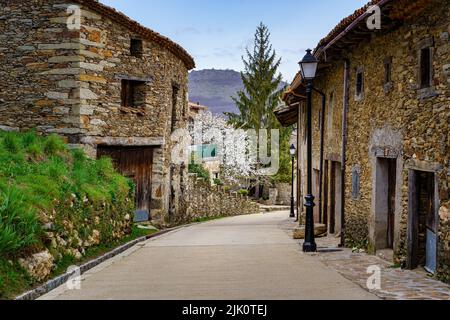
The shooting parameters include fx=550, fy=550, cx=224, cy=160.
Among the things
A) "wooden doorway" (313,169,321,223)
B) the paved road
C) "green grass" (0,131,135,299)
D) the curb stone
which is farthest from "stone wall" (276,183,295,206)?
the curb stone

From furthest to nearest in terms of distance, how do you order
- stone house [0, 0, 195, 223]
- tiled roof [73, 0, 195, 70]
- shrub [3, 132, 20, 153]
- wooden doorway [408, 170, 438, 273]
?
tiled roof [73, 0, 195, 70]
stone house [0, 0, 195, 223]
shrub [3, 132, 20, 153]
wooden doorway [408, 170, 438, 273]

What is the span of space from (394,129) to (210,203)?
20.2 m

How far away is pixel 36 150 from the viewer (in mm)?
11258

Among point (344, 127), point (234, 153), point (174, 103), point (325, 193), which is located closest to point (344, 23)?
point (344, 127)

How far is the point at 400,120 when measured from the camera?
9492 mm

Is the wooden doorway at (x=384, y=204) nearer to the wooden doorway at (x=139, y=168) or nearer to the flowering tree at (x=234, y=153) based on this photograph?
the wooden doorway at (x=139, y=168)

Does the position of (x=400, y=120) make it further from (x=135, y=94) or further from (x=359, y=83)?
(x=135, y=94)

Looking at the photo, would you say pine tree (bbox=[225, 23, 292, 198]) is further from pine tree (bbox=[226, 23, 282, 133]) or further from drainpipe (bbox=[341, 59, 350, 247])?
drainpipe (bbox=[341, 59, 350, 247])

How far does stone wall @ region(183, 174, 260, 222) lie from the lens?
25.7 meters

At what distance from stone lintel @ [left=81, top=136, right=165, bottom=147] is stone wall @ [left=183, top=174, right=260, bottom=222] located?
571cm

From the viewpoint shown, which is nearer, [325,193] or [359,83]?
[359,83]

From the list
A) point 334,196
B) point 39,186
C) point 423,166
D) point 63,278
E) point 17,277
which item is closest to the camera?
point 17,277

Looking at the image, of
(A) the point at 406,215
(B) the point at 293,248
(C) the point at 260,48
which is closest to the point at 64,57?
(B) the point at 293,248

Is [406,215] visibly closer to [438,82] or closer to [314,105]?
[438,82]
